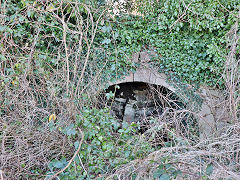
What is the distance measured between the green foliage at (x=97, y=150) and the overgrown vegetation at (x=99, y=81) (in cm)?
1

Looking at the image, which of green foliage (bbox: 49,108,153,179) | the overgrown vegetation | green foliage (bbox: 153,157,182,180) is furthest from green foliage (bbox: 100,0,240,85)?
green foliage (bbox: 153,157,182,180)

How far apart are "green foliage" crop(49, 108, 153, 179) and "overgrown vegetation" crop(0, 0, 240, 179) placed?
1 cm

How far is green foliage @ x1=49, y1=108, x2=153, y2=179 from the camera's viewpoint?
230 centimetres

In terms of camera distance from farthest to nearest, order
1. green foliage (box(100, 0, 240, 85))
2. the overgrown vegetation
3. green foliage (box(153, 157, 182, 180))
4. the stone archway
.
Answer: the stone archway < green foliage (box(100, 0, 240, 85)) < the overgrown vegetation < green foliage (box(153, 157, 182, 180))

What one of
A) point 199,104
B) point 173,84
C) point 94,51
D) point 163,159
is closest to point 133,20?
point 94,51

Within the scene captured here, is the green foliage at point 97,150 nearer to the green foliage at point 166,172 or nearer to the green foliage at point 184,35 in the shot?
the green foliage at point 166,172

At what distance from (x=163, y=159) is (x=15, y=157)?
5.62ft

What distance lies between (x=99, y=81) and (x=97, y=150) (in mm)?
1554

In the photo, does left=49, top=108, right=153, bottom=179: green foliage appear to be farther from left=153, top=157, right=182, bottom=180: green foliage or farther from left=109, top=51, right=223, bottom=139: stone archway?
left=109, top=51, right=223, bottom=139: stone archway

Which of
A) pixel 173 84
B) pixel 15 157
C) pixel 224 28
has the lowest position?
pixel 15 157

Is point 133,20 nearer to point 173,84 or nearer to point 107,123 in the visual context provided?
point 173,84

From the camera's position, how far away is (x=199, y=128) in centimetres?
393

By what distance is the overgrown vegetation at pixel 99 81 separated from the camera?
7.47 feet

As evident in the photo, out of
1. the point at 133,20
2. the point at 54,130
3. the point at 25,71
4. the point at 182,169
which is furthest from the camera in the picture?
the point at 133,20
